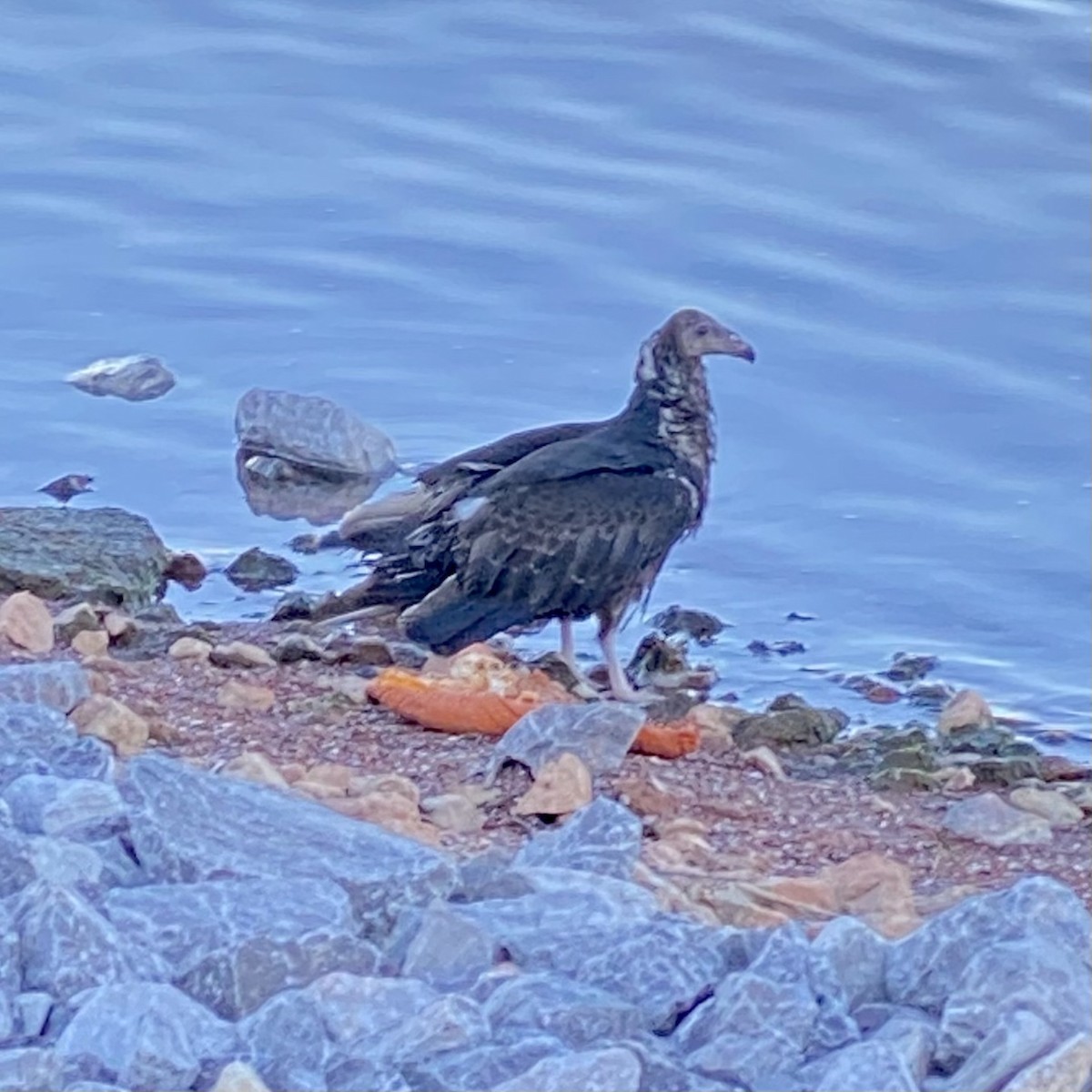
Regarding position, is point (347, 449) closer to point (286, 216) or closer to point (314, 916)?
point (286, 216)

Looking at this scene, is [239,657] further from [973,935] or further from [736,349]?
[973,935]

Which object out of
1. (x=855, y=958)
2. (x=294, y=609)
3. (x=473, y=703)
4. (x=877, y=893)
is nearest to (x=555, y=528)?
(x=294, y=609)

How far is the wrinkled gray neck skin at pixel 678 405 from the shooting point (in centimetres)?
778

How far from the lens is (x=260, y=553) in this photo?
8.67m

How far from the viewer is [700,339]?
7.97m

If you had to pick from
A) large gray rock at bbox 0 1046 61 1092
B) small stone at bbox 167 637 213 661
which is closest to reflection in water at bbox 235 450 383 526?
small stone at bbox 167 637 213 661

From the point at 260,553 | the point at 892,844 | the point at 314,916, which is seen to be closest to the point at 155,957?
the point at 314,916

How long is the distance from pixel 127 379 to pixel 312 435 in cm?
87

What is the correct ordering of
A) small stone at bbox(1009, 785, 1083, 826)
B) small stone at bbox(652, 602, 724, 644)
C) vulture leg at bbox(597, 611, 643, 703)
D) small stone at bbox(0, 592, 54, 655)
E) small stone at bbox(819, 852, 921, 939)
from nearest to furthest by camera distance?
small stone at bbox(819, 852, 921, 939)
small stone at bbox(1009, 785, 1083, 826)
small stone at bbox(0, 592, 54, 655)
vulture leg at bbox(597, 611, 643, 703)
small stone at bbox(652, 602, 724, 644)

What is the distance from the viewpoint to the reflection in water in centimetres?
925

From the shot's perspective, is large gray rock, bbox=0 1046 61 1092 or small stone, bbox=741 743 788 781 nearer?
large gray rock, bbox=0 1046 61 1092

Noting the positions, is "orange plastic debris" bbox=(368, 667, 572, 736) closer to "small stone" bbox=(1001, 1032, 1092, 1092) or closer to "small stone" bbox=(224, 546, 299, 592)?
"small stone" bbox=(224, 546, 299, 592)

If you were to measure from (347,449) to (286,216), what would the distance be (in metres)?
2.09

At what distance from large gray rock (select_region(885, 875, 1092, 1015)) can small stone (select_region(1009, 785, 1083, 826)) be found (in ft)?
5.41
